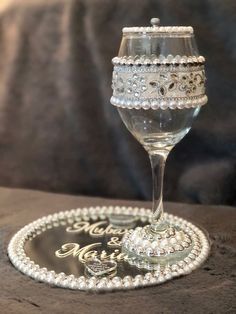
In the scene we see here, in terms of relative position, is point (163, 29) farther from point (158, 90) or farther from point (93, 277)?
point (93, 277)

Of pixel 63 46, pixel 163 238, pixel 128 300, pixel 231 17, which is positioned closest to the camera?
pixel 128 300

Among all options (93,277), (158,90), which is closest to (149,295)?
(93,277)

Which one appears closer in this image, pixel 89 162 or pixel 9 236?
pixel 9 236

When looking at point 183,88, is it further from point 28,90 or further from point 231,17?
point 28,90

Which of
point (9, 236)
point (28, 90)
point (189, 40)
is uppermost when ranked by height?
point (189, 40)

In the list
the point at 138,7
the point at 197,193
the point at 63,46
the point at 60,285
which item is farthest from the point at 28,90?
the point at 60,285

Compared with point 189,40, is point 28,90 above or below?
below
